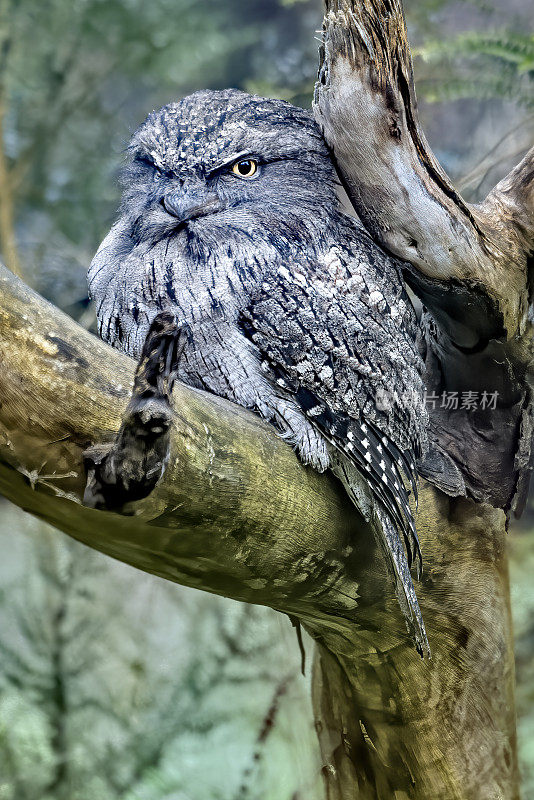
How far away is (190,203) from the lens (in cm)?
173

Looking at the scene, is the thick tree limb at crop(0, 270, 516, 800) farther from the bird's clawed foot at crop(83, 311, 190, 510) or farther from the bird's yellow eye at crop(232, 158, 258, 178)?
the bird's yellow eye at crop(232, 158, 258, 178)

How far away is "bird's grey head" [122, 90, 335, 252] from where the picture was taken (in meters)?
1.74

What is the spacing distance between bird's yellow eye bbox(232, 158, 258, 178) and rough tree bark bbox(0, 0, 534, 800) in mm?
219

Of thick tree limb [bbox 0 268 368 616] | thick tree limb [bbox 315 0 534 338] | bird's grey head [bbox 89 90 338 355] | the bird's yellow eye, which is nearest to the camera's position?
thick tree limb [bbox 0 268 368 616]

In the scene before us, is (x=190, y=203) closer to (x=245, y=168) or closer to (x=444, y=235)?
(x=245, y=168)

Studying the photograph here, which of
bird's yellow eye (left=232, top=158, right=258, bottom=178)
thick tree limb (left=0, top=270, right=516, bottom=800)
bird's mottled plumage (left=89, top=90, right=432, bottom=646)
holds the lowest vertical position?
thick tree limb (left=0, top=270, right=516, bottom=800)

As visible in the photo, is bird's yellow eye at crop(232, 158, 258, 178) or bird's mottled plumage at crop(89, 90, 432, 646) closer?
bird's mottled plumage at crop(89, 90, 432, 646)

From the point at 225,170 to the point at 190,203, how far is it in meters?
0.14

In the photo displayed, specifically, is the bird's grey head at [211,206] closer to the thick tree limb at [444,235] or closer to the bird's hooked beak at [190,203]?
the bird's hooked beak at [190,203]

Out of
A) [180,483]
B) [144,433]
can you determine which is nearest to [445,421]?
[180,483]

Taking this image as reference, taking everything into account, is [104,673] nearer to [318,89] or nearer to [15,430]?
[15,430]

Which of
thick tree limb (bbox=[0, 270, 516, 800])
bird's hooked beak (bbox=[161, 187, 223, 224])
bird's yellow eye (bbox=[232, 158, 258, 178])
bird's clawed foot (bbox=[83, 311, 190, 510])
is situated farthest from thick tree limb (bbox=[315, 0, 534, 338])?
bird's clawed foot (bbox=[83, 311, 190, 510])

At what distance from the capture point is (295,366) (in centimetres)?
163

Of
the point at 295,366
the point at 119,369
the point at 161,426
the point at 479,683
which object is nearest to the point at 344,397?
the point at 295,366
